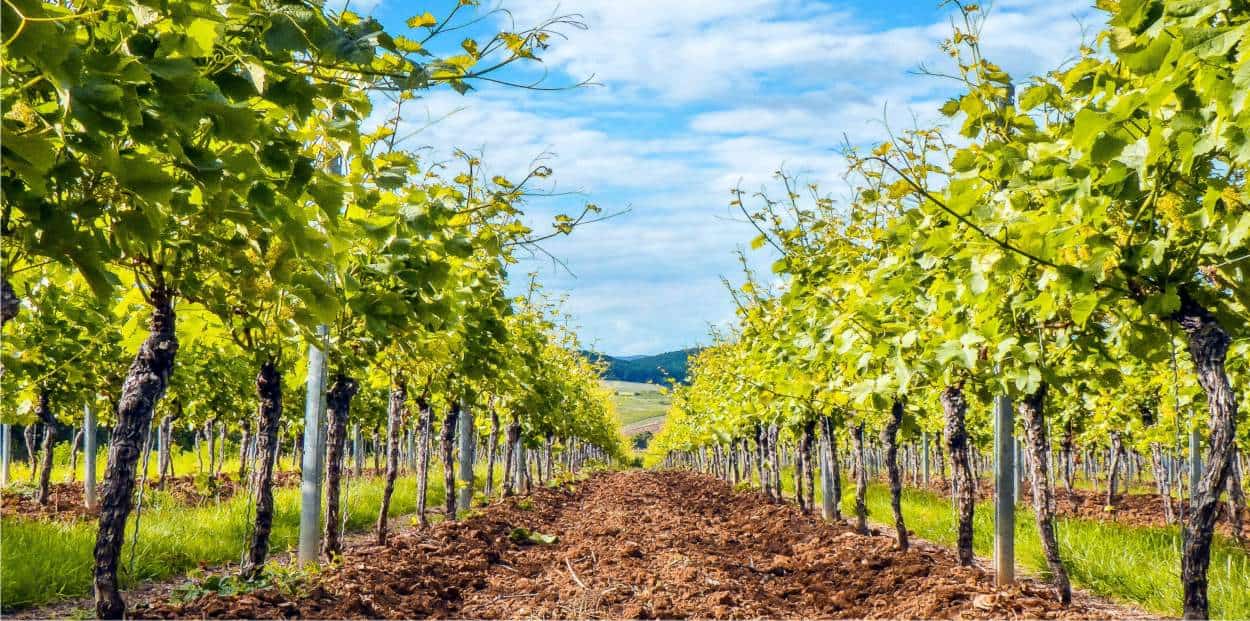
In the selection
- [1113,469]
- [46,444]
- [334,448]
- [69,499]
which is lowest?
[1113,469]

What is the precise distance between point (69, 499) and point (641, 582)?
13.6 meters

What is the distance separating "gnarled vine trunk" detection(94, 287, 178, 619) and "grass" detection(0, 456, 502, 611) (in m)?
1.38

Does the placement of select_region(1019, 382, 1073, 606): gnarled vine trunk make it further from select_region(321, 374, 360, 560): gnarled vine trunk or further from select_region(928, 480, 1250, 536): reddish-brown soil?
select_region(928, 480, 1250, 536): reddish-brown soil

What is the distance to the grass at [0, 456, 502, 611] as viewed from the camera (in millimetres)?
7258

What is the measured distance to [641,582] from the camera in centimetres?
683

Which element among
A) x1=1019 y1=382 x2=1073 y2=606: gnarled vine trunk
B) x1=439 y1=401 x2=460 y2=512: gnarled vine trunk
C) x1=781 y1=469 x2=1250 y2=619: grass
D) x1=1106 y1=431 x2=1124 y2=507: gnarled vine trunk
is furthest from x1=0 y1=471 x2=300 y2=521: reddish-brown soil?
x1=1106 y1=431 x2=1124 y2=507: gnarled vine trunk

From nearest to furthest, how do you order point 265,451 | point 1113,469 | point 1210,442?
point 1210,442, point 265,451, point 1113,469

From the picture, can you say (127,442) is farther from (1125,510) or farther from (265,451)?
(1125,510)

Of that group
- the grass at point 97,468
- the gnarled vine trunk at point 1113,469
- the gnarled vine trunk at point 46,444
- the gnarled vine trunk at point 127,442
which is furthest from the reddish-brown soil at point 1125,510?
the grass at point 97,468

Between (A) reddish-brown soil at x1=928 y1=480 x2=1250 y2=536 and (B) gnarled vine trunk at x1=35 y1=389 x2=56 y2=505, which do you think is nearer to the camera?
(B) gnarled vine trunk at x1=35 y1=389 x2=56 y2=505

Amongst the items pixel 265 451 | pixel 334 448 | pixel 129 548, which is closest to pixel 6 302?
pixel 265 451

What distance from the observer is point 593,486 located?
80.2 ft

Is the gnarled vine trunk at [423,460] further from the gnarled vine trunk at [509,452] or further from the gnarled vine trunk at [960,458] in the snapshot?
the gnarled vine trunk at [960,458]

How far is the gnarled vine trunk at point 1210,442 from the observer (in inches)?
144
